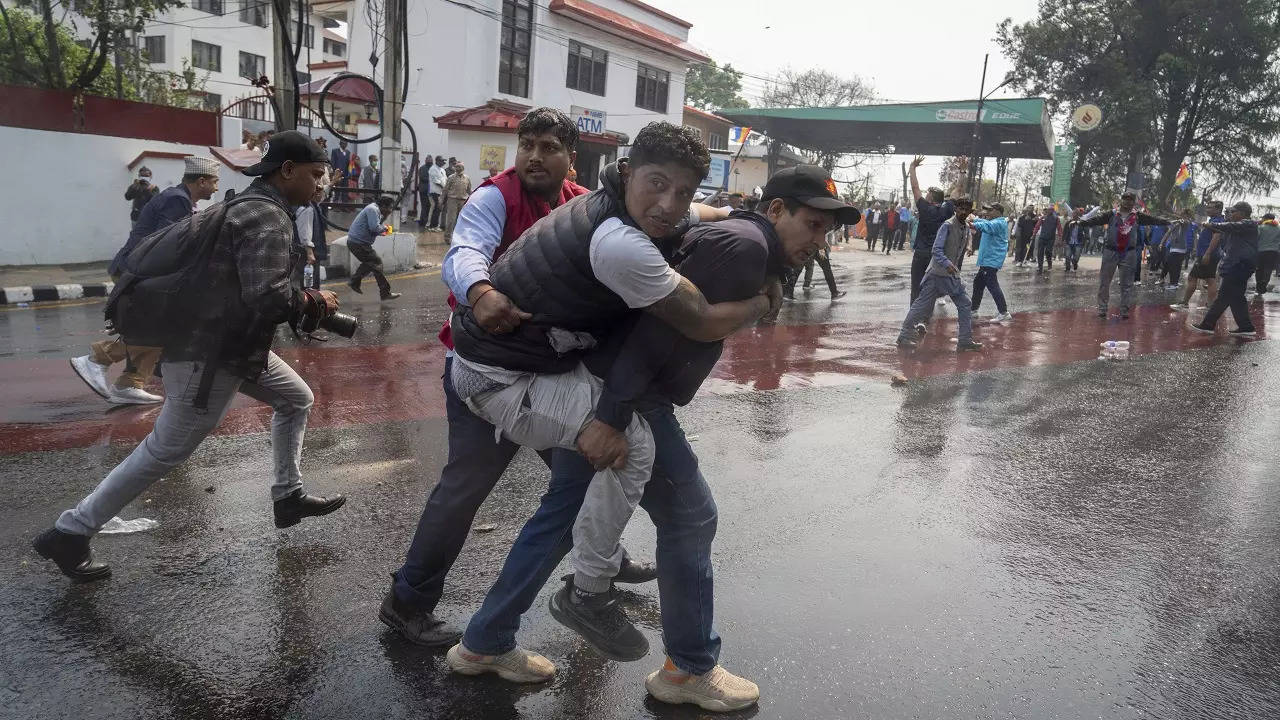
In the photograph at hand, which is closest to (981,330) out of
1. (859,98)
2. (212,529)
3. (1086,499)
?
(1086,499)

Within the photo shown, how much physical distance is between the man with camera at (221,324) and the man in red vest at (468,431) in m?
0.68

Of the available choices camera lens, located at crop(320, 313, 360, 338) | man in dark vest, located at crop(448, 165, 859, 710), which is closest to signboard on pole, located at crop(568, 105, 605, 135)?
camera lens, located at crop(320, 313, 360, 338)

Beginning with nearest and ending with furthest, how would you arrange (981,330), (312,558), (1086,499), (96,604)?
1. (96,604)
2. (312,558)
3. (1086,499)
4. (981,330)

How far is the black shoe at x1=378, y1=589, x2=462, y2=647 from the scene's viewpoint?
125 inches

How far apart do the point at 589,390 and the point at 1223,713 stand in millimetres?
2383

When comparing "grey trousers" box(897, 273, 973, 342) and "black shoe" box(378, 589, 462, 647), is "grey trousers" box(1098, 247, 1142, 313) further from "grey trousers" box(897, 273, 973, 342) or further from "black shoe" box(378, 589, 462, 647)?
"black shoe" box(378, 589, 462, 647)

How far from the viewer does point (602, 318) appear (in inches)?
106

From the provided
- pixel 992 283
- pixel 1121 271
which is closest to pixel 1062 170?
pixel 1121 271

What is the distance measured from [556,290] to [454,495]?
88 cm

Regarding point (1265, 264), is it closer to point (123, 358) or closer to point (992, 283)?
point (992, 283)

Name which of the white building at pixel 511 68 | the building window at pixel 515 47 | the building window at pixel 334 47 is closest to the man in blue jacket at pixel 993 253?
the white building at pixel 511 68

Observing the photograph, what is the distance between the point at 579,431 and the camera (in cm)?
271

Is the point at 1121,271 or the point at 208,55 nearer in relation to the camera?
the point at 1121,271

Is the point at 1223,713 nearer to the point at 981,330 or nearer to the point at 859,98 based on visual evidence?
the point at 981,330
